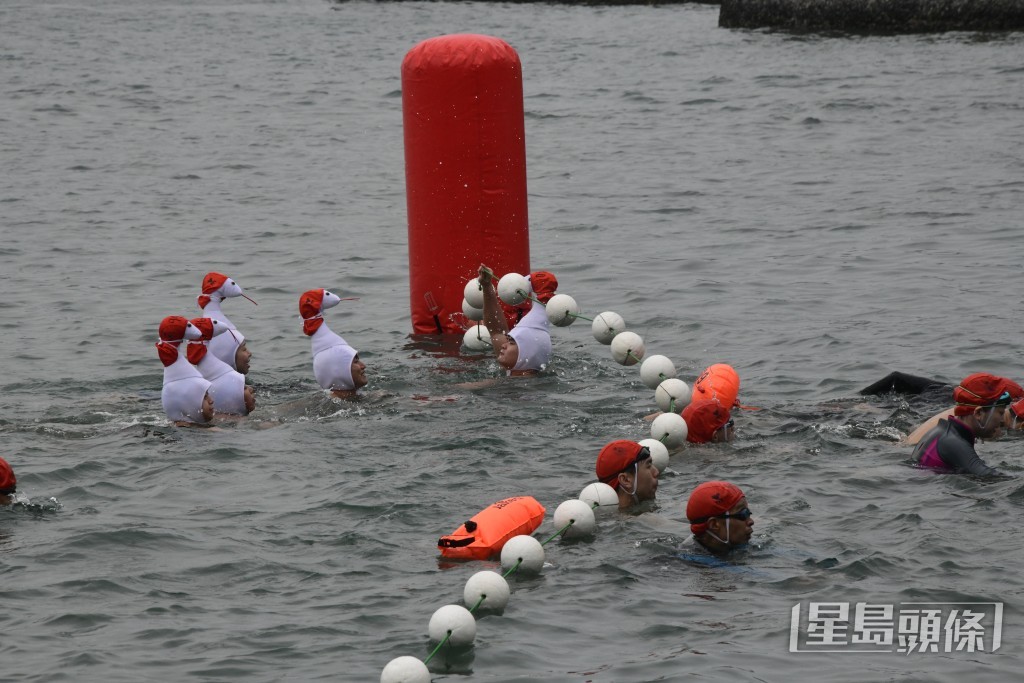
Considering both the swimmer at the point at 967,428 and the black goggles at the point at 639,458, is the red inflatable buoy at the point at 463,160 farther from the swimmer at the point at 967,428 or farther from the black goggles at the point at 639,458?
the swimmer at the point at 967,428

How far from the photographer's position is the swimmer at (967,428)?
11.0 meters

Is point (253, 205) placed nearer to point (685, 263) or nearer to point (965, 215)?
point (685, 263)

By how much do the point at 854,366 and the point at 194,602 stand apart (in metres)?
8.28

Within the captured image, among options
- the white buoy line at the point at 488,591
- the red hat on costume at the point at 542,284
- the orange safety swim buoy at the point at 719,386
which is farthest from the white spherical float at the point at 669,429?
the red hat on costume at the point at 542,284

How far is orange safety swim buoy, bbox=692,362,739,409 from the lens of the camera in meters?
12.6

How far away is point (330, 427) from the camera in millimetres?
13266

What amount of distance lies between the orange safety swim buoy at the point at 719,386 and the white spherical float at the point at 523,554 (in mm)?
3631

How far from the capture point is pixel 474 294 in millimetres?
14672

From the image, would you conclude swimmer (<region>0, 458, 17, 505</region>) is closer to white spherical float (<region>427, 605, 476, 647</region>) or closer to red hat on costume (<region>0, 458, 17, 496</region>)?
red hat on costume (<region>0, 458, 17, 496</region>)

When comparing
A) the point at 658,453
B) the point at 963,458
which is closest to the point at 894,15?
the point at 963,458

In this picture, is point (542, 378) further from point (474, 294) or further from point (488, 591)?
point (488, 591)

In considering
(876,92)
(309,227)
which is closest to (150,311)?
(309,227)

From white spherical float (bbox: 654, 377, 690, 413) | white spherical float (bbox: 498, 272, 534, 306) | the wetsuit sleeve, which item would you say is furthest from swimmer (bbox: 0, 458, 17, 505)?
the wetsuit sleeve

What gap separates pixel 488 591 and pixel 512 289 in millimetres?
5764
